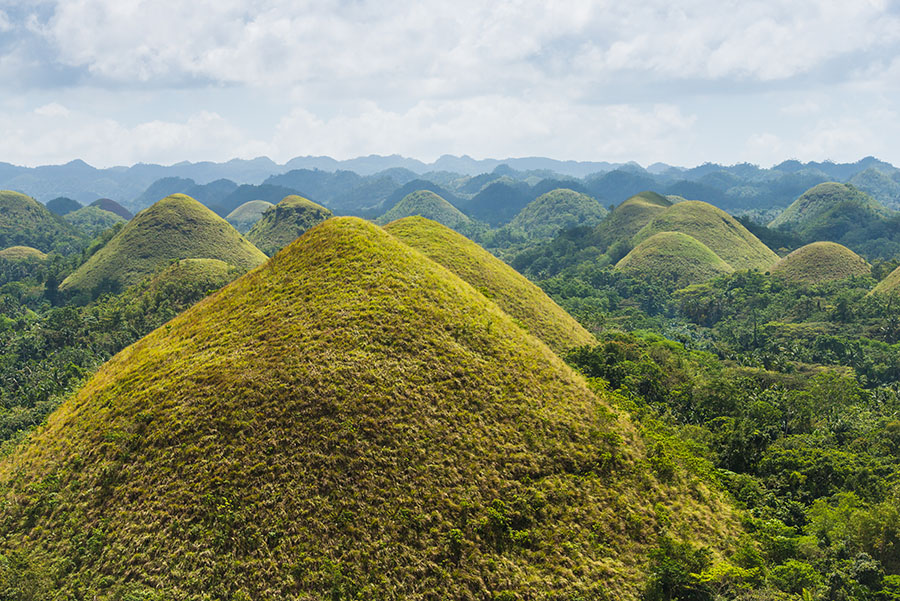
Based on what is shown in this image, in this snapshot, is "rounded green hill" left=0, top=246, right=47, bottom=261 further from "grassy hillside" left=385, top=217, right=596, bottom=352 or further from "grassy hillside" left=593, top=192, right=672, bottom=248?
"grassy hillside" left=593, top=192, right=672, bottom=248

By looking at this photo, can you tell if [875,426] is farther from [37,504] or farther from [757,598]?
[37,504]

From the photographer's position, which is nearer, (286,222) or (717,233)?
(717,233)

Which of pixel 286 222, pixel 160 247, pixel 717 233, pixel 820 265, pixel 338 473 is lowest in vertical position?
pixel 338 473

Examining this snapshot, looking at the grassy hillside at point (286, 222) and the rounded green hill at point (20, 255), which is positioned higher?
the grassy hillside at point (286, 222)

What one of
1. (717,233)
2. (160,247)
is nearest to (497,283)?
(160,247)

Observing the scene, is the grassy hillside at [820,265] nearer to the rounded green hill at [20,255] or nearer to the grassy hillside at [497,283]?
the grassy hillside at [497,283]

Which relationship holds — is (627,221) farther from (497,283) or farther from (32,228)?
(32,228)

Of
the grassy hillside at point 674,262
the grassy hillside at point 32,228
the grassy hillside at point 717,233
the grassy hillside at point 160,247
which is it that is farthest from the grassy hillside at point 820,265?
the grassy hillside at point 32,228
